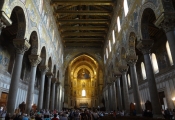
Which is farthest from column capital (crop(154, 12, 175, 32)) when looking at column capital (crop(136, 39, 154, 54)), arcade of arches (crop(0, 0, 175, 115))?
column capital (crop(136, 39, 154, 54))

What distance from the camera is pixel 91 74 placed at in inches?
1734

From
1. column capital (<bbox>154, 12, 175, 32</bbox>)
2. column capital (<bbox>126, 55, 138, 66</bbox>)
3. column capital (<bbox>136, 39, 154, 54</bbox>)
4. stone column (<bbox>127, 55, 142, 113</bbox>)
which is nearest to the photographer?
column capital (<bbox>154, 12, 175, 32</bbox>)

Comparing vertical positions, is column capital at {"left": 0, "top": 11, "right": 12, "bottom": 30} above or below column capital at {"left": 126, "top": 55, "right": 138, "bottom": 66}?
above

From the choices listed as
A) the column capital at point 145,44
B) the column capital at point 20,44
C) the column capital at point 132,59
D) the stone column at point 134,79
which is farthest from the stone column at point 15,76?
the stone column at point 134,79

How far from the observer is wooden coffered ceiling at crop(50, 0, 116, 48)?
17.6m

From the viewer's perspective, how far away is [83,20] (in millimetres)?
20672

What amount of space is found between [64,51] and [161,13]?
23.2 metres

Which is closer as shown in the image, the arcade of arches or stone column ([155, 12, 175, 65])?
stone column ([155, 12, 175, 65])

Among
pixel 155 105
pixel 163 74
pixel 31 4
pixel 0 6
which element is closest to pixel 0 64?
pixel 31 4

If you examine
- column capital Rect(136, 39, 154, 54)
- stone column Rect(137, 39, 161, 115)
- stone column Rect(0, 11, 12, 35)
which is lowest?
stone column Rect(137, 39, 161, 115)

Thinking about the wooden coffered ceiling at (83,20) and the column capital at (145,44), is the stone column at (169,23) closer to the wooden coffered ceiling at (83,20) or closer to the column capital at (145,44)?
the column capital at (145,44)

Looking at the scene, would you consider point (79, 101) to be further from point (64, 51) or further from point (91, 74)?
point (64, 51)

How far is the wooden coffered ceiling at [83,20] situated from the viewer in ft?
57.8

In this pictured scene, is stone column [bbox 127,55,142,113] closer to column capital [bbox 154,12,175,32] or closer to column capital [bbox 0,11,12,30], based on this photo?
column capital [bbox 154,12,175,32]
